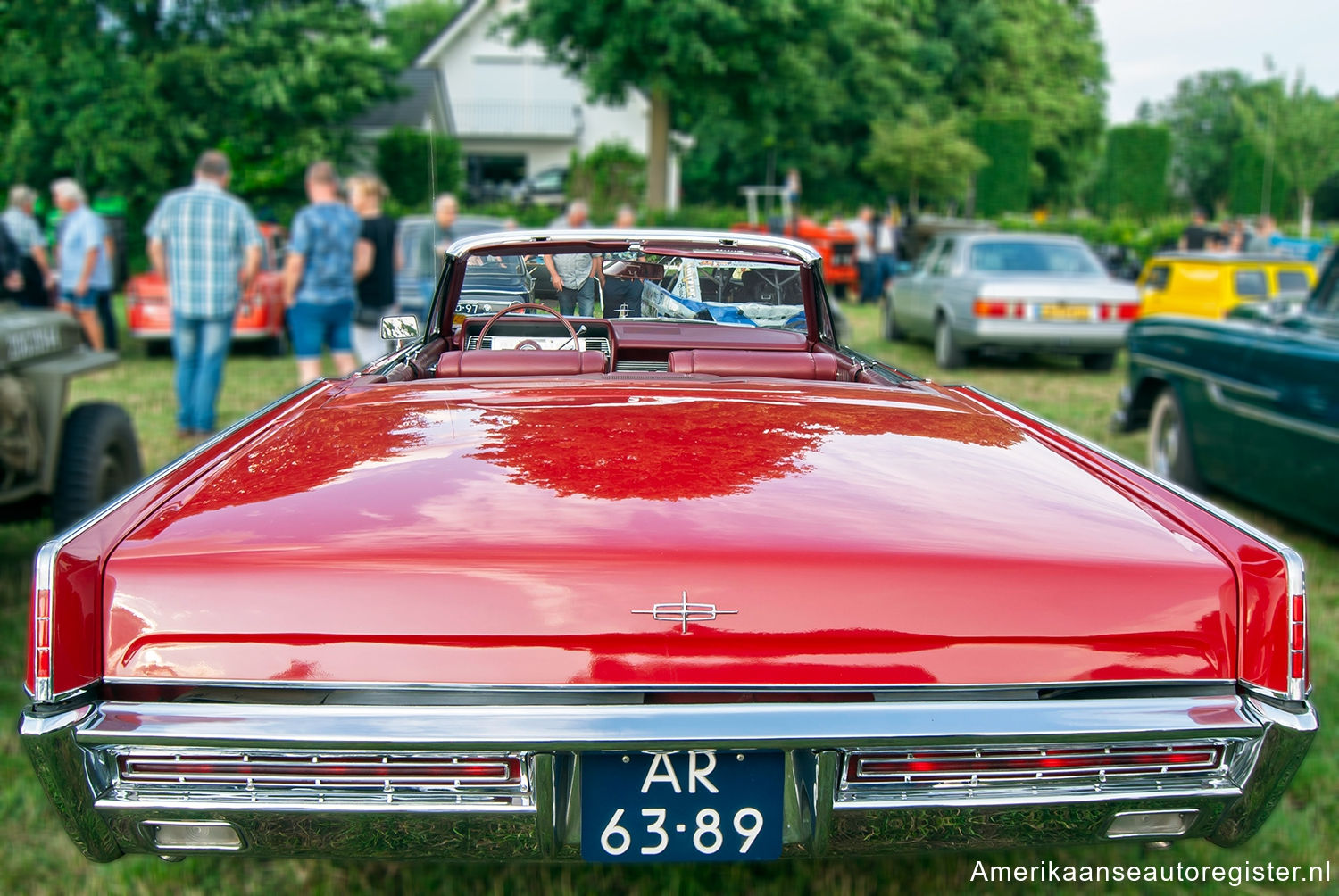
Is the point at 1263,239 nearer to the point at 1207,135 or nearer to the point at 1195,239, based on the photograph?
the point at 1195,239

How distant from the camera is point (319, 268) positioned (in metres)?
7.11

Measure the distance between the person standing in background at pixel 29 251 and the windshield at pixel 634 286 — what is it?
8260mm

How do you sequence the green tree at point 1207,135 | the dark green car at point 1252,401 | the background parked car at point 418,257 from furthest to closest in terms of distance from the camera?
the green tree at point 1207,135, the background parked car at point 418,257, the dark green car at point 1252,401

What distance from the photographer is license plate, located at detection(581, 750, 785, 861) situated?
5.37ft

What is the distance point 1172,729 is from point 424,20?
273 ft

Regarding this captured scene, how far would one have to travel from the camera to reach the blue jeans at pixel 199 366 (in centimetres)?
715

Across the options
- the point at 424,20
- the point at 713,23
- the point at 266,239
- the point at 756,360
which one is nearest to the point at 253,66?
the point at 713,23

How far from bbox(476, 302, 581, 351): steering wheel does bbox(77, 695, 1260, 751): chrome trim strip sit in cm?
158

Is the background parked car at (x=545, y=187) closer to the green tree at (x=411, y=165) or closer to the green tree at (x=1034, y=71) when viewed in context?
the green tree at (x=411, y=165)

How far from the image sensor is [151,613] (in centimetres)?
161

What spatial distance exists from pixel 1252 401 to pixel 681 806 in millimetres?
4204

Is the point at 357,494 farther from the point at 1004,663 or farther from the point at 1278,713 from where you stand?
the point at 1278,713

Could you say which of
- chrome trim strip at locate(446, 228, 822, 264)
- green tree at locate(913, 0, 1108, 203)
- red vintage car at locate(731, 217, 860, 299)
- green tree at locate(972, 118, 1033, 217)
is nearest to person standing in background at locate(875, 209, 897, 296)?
red vintage car at locate(731, 217, 860, 299)

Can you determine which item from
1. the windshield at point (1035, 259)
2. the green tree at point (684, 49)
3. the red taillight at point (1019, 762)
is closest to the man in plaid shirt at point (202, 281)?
the red taillight at point (1019, 762)
